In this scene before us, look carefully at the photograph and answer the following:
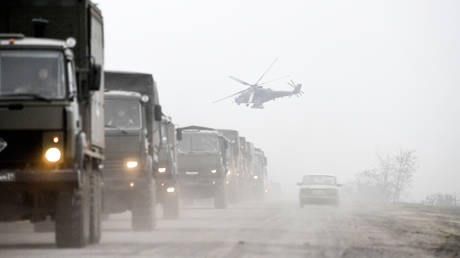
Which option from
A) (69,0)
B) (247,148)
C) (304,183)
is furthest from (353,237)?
(247,148)

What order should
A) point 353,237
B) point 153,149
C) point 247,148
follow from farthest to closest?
point 247,148 → point 153,149 → point 353,237

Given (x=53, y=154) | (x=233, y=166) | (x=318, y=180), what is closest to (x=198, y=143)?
(x=318, y=180)

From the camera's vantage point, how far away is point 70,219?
1547cm

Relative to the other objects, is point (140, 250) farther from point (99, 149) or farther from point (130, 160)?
point (130, 160)

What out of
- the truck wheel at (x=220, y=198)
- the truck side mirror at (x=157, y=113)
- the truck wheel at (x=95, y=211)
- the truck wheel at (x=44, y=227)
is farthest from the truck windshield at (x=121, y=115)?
the truck wheel at (x=220, y=198)

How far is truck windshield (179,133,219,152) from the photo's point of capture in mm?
39250

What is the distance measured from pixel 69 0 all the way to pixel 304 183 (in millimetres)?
30791

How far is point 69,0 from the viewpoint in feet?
54.5

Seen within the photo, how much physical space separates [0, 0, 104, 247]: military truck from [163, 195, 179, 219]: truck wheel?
12933 mm

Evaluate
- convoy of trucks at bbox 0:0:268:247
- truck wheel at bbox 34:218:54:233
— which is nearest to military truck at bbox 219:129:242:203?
truck wheel at bbox 34:218:54:233

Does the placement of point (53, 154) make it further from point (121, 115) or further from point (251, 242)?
point (121, 115)

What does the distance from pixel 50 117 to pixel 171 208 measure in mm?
15060

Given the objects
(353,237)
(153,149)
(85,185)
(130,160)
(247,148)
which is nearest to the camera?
(85,185)

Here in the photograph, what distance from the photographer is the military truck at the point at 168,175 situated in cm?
2810
